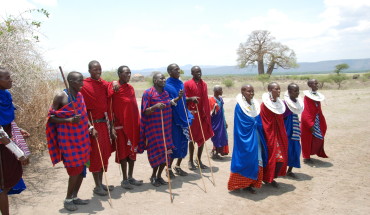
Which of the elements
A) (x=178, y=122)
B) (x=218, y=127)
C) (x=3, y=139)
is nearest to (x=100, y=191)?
(x=178, y=122)

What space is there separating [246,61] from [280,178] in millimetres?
34133

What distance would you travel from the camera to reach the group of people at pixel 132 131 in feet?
Answer: 13.3

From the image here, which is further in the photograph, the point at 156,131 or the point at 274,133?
the point at 156,131

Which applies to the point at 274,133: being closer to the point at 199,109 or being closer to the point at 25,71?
the point at 199,109

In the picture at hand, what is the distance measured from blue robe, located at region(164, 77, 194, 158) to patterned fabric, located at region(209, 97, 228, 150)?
4.97ft

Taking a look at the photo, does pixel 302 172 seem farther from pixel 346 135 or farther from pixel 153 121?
pixel 346 135

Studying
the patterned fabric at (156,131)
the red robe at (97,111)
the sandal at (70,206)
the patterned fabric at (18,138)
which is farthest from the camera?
the patterned fabric at (156,131)

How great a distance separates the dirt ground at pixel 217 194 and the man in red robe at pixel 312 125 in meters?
0.36

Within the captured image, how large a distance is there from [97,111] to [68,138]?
0.75 metres

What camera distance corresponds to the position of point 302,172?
615 centimetres

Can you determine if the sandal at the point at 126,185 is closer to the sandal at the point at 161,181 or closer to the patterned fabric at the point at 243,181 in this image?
the sandal at the point at 161,181

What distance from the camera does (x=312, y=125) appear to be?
648 centimetres

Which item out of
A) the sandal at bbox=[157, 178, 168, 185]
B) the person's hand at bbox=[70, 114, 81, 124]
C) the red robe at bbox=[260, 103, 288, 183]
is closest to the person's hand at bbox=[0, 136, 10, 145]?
the person's hand at bbox=[70, 114, 81, 124]

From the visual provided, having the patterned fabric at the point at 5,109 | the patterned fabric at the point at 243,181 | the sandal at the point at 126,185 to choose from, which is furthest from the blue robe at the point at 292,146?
the patterned fabric at the point at 5,109
